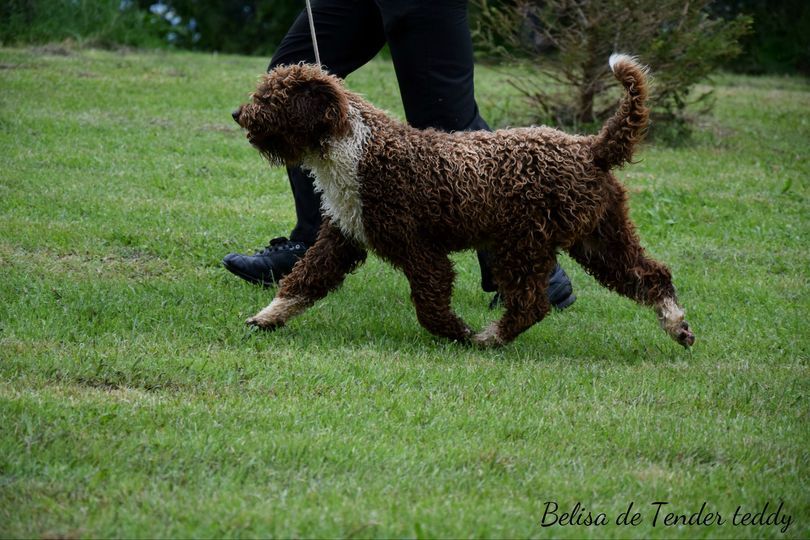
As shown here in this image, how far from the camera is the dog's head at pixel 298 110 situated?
5.02 meters

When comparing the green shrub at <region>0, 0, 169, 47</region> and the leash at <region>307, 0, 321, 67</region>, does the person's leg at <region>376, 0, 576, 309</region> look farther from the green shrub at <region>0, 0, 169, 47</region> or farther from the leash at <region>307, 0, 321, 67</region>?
the green shrub at <region>0, 0, 169, 47</region>

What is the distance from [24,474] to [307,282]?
6.80ft

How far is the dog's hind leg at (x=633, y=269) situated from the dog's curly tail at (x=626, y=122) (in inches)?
12.1

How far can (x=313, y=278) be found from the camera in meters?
5.31

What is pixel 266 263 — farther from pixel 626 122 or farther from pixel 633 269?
pixel 626 122

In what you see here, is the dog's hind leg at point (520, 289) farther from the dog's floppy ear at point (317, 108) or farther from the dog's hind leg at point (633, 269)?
the dog's floppy ear at point (317, 108)

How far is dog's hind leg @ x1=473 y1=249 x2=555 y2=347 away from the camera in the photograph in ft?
17.0

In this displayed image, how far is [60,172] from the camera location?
26.8ft

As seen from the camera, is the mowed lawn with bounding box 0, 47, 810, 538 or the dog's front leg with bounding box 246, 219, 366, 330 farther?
the dog's front leg with bounding box 246, 219, 366, 330

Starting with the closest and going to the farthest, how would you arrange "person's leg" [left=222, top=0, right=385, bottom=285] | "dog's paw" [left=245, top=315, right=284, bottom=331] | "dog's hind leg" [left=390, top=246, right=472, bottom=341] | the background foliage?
"dog's hind leg" [left=390, top=246, right=472, bottom=341]
"dog's paw" [left=245, top=315, right=284, bottom=331]
"person's leg" [left=222, top=0, right=385, bottom=285]
the background foliage

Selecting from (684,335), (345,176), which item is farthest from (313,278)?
(684,335)

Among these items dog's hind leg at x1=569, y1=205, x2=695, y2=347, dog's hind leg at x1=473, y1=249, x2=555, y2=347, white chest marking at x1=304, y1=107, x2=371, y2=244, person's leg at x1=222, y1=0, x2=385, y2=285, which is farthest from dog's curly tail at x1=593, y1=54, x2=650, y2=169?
person's leg at x1=222, y1=0, x2=385, y2=285

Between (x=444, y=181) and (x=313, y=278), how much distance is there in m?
0.84

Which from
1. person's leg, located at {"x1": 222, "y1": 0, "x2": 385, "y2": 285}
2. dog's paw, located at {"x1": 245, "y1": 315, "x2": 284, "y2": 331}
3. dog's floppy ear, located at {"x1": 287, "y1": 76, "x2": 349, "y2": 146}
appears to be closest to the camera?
dog's floppy ear, located at {"x1": 287, "y1": 76, "x2": 349, "y2": 146}
